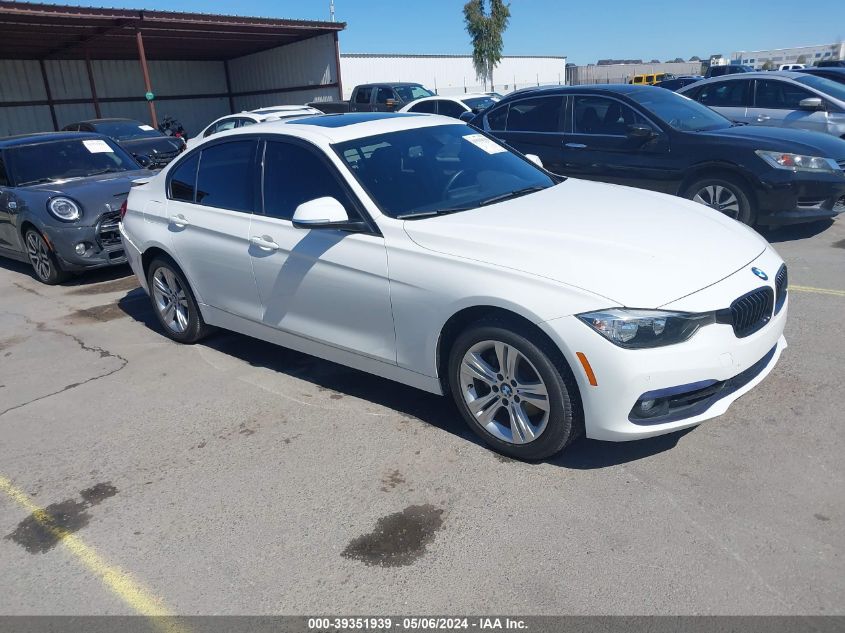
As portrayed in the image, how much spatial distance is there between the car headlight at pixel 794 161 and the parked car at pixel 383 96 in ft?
42.1

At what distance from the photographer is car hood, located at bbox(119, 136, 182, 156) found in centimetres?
1498

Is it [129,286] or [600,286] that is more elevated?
[600,286]

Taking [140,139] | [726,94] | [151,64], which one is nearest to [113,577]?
[726,94]

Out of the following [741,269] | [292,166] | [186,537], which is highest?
[292,166]

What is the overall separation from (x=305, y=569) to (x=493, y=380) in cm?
Answer: 127

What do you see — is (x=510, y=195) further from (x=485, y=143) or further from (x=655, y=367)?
(x=655, y=367)

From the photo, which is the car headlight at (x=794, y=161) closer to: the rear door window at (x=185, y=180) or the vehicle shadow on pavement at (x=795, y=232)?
the vehicle shadow on pavement at (x=795, y=232)

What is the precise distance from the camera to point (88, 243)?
738cm

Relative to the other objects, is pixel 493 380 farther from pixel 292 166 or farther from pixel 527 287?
pixel 292 166

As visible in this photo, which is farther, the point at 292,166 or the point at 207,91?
the point at 207,91

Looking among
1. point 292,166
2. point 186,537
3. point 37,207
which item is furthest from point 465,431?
point 37,207

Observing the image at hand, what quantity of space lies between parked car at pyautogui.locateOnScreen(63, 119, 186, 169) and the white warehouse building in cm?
1620

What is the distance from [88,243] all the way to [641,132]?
6147mm

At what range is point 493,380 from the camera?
3400mm
